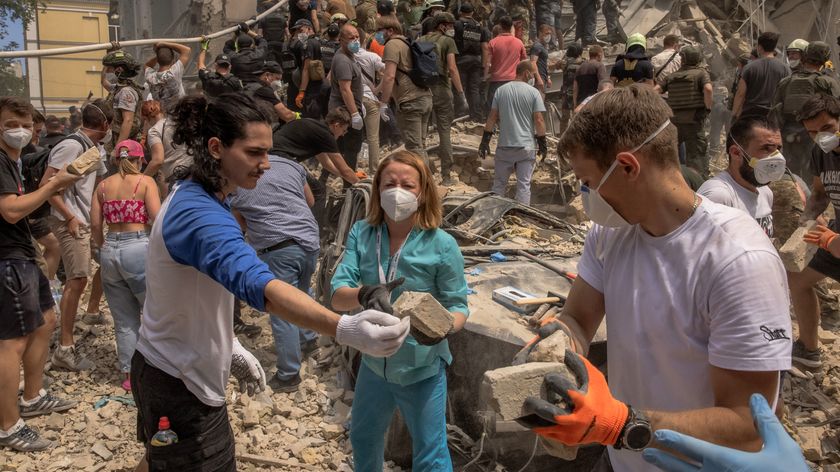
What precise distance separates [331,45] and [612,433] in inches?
367

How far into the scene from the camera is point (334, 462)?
484 centimetres

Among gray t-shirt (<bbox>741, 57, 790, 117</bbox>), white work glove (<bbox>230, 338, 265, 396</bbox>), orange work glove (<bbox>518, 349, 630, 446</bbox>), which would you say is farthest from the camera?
gray t-shirt (<bbox>741, 57, 790, 117</bbox>)

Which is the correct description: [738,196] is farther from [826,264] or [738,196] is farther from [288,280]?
[288,280]

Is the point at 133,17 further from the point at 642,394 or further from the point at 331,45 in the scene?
the point at 642,394

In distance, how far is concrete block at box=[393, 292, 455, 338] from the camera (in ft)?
9.01

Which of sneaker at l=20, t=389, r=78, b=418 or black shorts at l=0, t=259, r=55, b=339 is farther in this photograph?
sneaker at l=20, t=389, r=78, b=418

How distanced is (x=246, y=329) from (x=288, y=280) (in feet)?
4.33

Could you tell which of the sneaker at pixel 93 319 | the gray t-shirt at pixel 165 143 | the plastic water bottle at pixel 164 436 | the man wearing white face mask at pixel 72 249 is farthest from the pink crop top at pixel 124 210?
the plastic water bottle at pixel 164 436

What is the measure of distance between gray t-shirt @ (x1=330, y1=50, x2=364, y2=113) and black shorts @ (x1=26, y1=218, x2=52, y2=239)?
12.9 ft

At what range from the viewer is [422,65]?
9.07m

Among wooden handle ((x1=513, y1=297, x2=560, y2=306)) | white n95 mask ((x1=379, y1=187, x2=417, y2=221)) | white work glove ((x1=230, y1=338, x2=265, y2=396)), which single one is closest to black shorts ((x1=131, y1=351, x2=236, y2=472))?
white work glove ((x1=230, y1=338, x2=265, y2=396))

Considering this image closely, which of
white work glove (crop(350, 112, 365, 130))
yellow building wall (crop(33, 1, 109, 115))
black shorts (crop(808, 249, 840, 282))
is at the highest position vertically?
black shorts (crop(808, 249, 840, 282))

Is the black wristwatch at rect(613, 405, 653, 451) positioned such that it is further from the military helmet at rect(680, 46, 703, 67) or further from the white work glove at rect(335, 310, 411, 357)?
the military helmet at rect(680, 46, 703, 67)

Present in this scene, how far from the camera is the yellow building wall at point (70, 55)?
2170 centimetres
